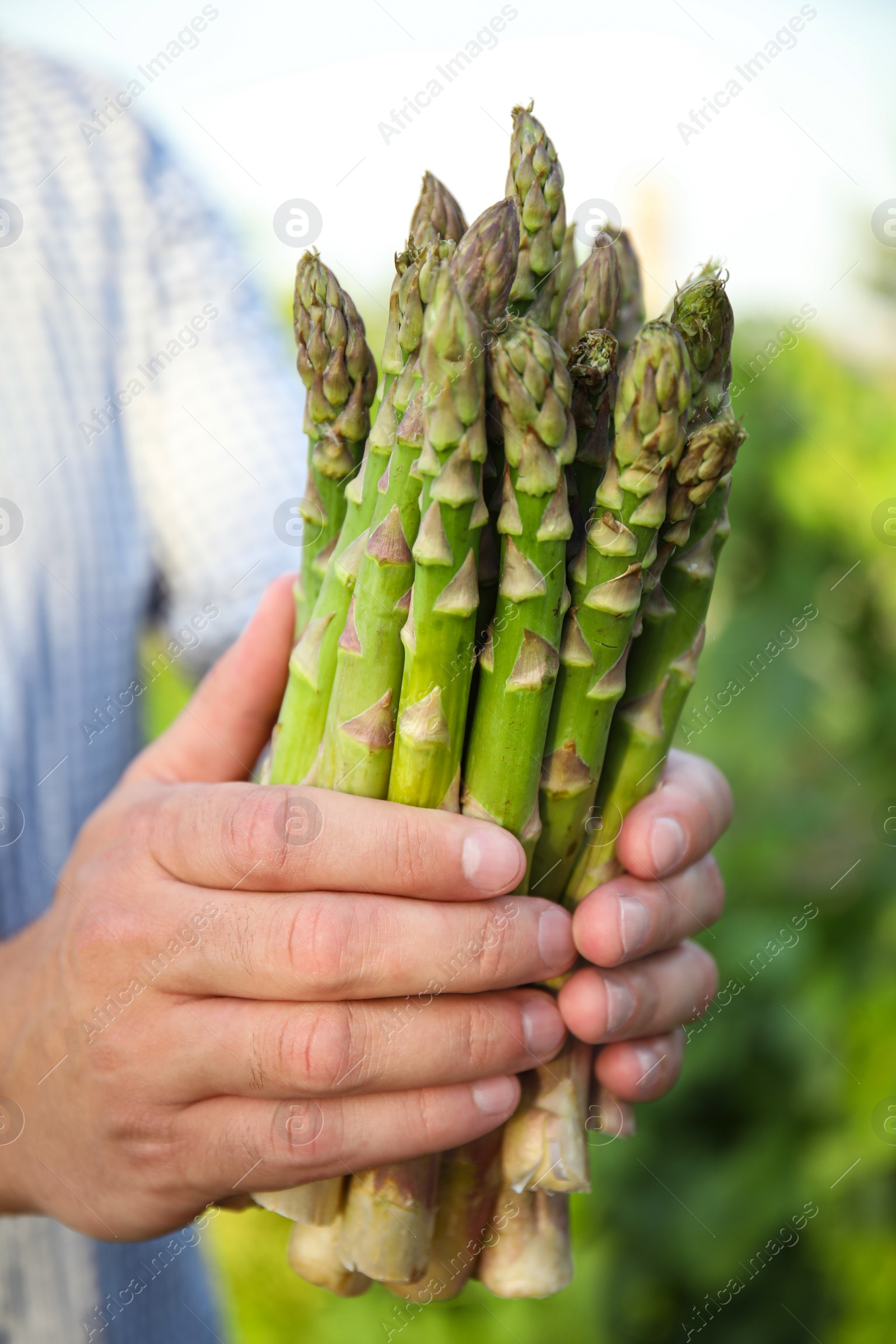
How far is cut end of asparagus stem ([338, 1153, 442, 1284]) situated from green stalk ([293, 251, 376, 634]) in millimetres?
1216

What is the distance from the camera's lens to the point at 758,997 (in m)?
4.12

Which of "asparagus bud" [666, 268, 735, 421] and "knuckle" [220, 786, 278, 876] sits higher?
"asparagus bud" [666, 268, 735, 421]

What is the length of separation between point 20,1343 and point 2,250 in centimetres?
290

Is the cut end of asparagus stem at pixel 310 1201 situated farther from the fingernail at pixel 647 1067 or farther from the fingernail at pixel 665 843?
the fingernail at pixel 665 843

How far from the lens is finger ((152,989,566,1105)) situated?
5.18 feet

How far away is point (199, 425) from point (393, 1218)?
85.7 inches

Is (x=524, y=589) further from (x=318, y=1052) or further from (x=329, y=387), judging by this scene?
(x=318, y=1052)

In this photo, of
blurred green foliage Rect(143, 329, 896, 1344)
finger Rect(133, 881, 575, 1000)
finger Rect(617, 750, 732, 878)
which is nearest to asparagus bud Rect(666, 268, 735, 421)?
finger Rect(617, 750, 732, 878)

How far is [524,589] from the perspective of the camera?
64.2 inches

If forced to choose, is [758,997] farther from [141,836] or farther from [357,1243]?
[141,836]

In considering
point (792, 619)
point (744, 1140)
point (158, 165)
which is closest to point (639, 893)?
point (158, 165)

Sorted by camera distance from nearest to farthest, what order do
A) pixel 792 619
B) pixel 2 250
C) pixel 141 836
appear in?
pixel 141 836
pixel 2 250
pixel 792 619

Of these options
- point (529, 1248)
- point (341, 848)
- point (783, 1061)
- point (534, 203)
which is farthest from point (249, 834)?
point (783, 1061)

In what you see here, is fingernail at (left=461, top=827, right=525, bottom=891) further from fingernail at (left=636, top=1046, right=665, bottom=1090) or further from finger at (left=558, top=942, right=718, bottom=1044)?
fingernail at (left=636, top=1046, right=665, bottom=1090)
